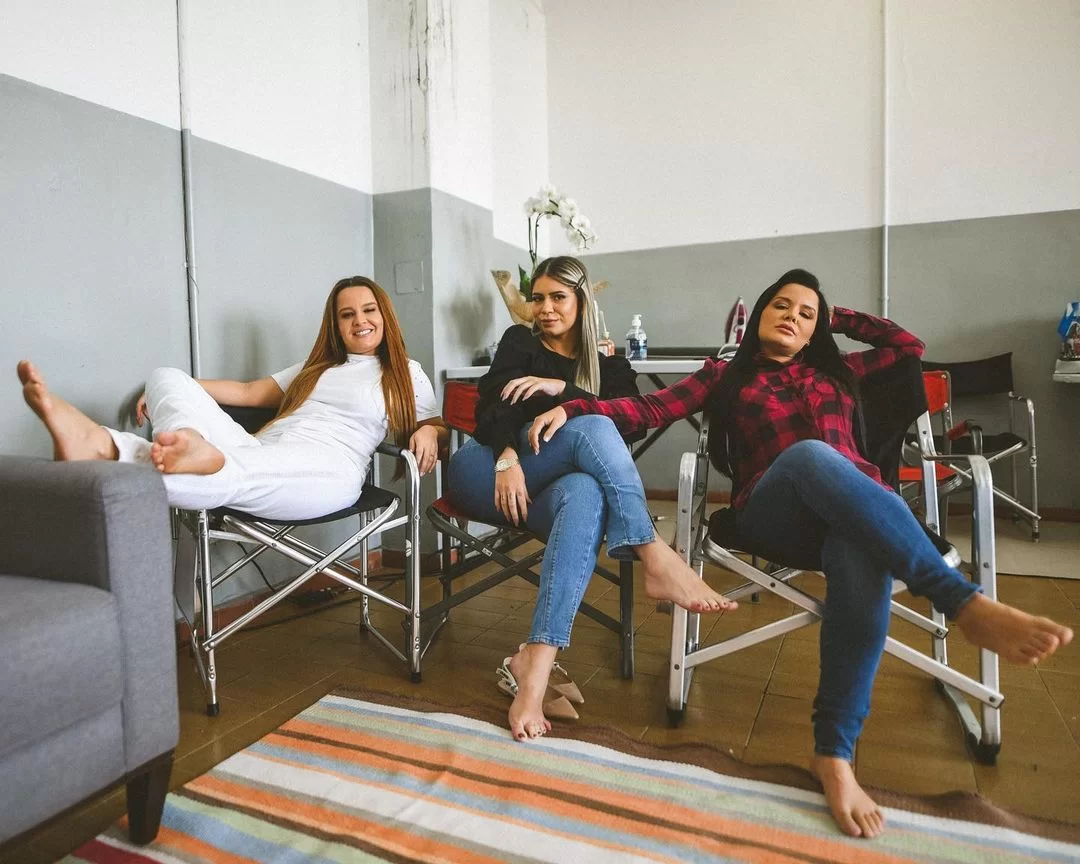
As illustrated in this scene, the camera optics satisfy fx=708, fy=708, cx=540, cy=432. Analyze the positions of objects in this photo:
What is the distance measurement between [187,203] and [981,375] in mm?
3619

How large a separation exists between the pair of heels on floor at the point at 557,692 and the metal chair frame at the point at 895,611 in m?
0.23

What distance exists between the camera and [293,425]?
2004mm

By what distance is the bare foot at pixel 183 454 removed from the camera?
57.2 inches

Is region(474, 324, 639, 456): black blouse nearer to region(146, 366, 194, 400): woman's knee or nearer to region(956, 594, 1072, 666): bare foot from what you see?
region(146, 366, 194, 400): woman's knee

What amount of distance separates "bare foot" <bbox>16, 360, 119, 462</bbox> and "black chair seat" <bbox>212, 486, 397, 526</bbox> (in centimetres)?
33

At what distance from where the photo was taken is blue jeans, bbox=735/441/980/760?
128cm

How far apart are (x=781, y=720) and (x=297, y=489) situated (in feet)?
4.21

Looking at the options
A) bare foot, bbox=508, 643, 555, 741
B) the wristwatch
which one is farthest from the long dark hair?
bare foot, bbox=508, 643, 555, 741

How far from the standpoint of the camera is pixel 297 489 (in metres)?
1.75

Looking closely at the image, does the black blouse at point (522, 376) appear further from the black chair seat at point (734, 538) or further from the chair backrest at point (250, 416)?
the chair backrest at point (250, 416)

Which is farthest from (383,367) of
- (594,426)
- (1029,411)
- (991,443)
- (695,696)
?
(1029,411)

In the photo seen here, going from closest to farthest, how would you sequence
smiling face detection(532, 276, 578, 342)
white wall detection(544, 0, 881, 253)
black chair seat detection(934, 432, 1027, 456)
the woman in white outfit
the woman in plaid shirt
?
1. the woman in plaid shirt
2. the woman in white outfit
3. smiling face detection(532, 276, 578, 342)
4. black chair seat detection(934, 432, 1027, 456)
5. white wall detection(544, 0, 881, 253)

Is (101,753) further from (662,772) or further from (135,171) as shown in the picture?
(135,171)

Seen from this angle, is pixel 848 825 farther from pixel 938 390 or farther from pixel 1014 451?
pixel 1014 451
